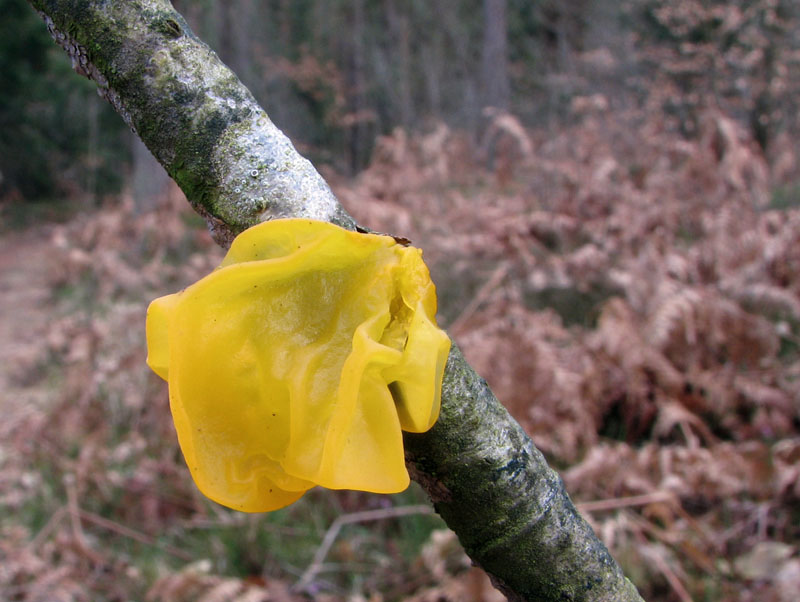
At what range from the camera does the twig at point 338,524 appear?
2.37 m

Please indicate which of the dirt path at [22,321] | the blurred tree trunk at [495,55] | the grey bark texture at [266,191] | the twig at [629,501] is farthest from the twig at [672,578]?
the blurred tree trunk at [495,55]

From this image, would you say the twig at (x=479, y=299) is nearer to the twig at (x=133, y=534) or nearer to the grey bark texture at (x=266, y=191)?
the twig at (x=133, y=534)

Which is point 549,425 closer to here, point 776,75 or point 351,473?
point 351,473

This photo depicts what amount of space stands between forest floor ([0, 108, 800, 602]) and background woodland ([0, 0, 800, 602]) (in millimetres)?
13

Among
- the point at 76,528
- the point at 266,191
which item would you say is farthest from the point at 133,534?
the point at 266,191

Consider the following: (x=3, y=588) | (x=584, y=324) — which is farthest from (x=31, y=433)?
(x=584, y=324)

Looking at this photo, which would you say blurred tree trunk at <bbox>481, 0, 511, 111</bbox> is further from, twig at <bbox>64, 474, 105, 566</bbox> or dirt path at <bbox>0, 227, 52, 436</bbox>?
twig at <bbox>64, 474, 105, 566</bbox>

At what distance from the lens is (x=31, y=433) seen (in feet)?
11.2

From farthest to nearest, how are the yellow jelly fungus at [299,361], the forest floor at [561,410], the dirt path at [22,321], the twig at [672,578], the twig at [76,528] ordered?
the dirt path at [22,321], the twig at [76,528], the forest floor at [561,410], the twig at [672,578], the yellow jelly fungus at [299,361]

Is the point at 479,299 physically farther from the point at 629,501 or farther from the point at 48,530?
the point at 48,530

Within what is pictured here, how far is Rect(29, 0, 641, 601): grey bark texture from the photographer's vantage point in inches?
24.4

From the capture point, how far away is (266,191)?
2.06 feet

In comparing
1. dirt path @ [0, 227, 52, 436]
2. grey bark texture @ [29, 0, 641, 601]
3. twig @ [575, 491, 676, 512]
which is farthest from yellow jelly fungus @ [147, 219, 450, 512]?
dirt path @ [0, 227, 52, 436]

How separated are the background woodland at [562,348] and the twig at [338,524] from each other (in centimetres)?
2
